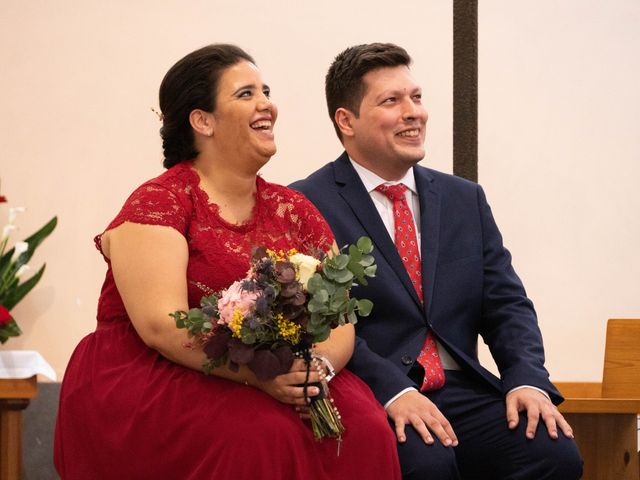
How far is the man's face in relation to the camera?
383 centimetres

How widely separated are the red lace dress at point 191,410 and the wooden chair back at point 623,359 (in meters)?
1.34

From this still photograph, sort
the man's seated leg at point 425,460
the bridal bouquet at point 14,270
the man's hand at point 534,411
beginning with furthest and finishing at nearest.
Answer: the bridal bouquet at point 14,270
the man's hand at point 534,411
the man's seated leg at point 425,460

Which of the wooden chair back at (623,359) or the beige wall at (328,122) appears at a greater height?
the beige wall at (328,122)

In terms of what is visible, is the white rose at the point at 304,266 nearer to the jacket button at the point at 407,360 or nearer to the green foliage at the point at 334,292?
the green foliage at the point at 334,292

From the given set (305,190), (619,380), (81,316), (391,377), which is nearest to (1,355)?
(81,316)

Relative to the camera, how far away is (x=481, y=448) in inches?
136

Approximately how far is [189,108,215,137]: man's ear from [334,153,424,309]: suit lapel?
0.60 m

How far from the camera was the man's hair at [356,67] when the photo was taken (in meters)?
3.92

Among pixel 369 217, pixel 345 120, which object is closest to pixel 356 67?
pixel 345 120

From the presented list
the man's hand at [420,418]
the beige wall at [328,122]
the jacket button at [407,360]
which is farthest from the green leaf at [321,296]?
the beige wall at [328,122]

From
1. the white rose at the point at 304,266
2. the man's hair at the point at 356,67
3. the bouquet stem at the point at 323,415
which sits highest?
the man's hair at the point at 356,67

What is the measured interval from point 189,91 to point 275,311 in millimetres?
974

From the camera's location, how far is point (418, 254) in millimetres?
3736

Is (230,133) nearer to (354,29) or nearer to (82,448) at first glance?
(82,448)
